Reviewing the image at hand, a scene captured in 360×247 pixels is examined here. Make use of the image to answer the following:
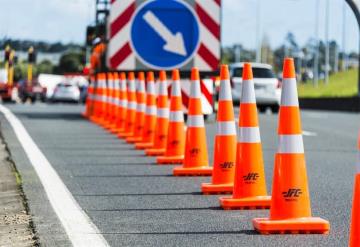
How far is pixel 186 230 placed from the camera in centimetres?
741

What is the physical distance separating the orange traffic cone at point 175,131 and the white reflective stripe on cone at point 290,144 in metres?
5.21

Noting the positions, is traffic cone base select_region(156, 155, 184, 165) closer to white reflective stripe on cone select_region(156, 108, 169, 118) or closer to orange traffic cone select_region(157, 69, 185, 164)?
orange traffic cone select_region(157, 69, 185, 164)

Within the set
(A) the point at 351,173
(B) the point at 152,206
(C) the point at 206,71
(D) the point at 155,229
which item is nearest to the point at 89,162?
(A) the point at 351,173

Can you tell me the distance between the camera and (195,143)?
11.3 metres

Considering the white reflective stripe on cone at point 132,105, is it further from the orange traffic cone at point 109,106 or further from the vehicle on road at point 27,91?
the vehicle on road at point 27,91

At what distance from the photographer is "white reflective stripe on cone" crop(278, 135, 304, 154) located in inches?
298

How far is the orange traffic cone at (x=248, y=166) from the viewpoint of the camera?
8508 millimetres

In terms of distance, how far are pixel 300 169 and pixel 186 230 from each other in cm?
87

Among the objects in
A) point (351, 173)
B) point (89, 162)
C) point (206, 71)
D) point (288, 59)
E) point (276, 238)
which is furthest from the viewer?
point (206, 71)

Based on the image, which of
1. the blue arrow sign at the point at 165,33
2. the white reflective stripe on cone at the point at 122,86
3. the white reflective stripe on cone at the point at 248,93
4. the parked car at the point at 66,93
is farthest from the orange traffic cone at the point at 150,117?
the parked car at the point at 66,93

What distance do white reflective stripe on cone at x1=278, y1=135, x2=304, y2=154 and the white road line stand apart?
1.38 metres

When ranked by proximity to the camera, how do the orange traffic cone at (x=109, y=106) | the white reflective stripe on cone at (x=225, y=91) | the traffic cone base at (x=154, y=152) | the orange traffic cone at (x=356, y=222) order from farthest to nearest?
the orange traffic cone at (x=109, y=106), the traffic cone base at (x=154, y=152), the white reflective stripe on cone at (x=225, y=91), the orange traffic cone at (x=356, y=222)

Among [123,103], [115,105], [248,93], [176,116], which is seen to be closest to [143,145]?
[176,116]

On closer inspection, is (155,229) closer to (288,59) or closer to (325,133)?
(288,59)
